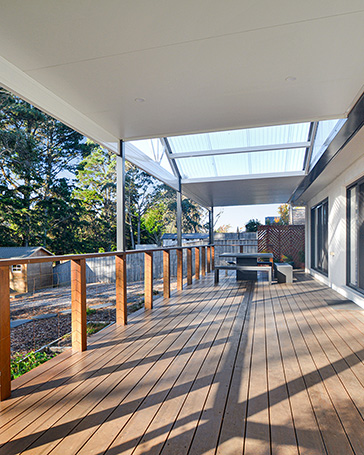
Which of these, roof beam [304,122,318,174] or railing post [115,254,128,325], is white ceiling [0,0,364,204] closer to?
railing post [115,254,128,325]

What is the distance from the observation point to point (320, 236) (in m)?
7.71

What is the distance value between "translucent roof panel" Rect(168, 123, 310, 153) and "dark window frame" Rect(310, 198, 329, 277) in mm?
1727

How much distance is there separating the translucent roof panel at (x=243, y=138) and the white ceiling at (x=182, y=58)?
2363mm

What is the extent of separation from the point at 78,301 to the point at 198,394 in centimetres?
125

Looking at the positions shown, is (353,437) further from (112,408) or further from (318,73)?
(318,73)

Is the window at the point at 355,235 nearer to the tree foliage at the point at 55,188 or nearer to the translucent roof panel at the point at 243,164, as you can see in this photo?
the translucent roof panel at the point at 243,164

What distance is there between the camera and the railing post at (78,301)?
2.53 metres

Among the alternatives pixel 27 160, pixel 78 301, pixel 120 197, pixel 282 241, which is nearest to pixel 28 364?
pixel 78 301

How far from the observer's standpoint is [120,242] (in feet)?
12.6

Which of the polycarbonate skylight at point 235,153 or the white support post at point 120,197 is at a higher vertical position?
the polycarbonate skylight at point 235,153

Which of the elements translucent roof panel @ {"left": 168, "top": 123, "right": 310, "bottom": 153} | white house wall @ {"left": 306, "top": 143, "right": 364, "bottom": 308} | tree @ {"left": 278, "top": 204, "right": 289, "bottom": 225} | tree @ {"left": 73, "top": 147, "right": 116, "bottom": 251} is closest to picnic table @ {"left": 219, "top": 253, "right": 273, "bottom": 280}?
white house wall @ {"left": 306, "top": 143, "right": 364, "bottom": 308}

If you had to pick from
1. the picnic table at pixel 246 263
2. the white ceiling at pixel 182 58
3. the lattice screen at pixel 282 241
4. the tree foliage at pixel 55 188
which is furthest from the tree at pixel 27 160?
the lattice screen at pixel 282 241

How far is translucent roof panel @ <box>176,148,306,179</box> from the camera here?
6176 mm

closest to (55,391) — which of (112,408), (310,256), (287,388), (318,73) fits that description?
(112,408)
